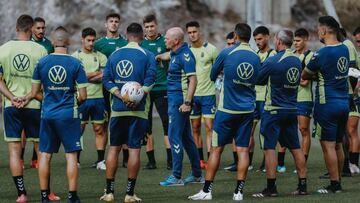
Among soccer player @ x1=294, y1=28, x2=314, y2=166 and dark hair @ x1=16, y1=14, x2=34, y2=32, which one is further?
soccer player @ x1=294, y1=28, x2=314, y2=166

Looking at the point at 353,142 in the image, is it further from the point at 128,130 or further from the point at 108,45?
the point at 128,130

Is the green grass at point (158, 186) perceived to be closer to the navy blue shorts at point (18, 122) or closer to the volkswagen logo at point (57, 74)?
the navy blue shorts at point (18, 122)

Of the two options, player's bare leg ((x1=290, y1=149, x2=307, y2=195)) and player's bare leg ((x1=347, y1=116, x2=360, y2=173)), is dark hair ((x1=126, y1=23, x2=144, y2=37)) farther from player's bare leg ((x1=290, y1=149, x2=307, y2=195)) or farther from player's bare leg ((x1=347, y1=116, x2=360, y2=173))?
player's bare leg ((x1=347, y1=116, x2=360, y2=173))

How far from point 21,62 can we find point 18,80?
9.2 inches

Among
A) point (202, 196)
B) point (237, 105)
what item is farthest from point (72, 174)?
point (237, 105)

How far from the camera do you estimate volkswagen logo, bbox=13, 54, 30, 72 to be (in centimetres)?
1269

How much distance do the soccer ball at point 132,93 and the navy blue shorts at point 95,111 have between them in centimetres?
402

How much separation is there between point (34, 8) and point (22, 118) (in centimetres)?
1956

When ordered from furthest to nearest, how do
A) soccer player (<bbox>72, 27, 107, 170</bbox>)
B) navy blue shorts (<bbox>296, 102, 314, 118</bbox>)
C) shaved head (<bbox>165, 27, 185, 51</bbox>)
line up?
1. soccer player (<bbox>72, 27, 107, 170</bbox>)
2. navy blue shorts (<bbox>296, 102, 314, 118</bbox>)
3. shaved head (<bbox>165, 27, 185, 51</bbox>)

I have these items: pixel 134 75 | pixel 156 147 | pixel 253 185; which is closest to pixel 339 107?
pixel 253 185

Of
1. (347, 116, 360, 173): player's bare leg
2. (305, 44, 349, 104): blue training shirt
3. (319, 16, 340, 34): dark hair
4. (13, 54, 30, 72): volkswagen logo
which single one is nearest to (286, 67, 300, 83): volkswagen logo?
(305, 44, 349, 104): blue training shirt

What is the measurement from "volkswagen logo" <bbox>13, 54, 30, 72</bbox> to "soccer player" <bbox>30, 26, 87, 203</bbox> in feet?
2.36

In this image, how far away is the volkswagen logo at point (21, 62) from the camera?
12688 mm

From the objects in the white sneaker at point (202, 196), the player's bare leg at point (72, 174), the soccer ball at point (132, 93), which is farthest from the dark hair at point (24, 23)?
the white sneaker at point (202, 196)
